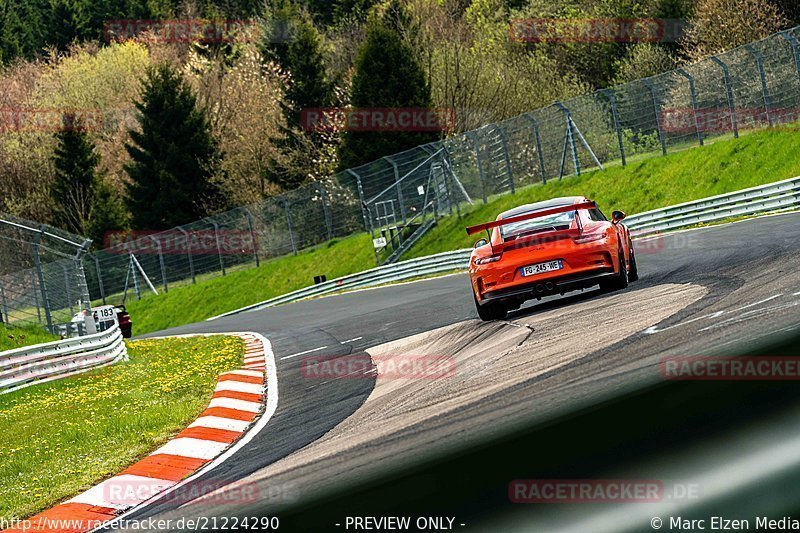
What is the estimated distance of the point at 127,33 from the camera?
278 ft

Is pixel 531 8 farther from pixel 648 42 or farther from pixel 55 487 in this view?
pixel 55 487

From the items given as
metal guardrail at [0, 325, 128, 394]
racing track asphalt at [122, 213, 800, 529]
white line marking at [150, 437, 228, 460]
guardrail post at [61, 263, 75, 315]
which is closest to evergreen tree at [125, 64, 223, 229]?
guardrail post at [61, 263, 75, 315]

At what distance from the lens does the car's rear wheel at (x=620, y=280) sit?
1223 centimetres

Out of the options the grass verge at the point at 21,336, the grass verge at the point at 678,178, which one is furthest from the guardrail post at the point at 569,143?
the grass verge at the point at 21,336

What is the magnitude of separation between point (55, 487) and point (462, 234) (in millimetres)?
28548

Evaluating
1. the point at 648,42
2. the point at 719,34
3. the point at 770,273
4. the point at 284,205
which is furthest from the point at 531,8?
the point at 770,273

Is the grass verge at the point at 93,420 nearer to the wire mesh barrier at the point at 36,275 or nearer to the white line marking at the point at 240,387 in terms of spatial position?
the white line marking at the point at 240,387

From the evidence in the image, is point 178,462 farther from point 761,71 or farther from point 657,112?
point 657,112

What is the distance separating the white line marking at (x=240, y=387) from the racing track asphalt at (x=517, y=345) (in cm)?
31

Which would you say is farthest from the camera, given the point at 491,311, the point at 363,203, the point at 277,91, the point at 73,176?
the point at 73,176

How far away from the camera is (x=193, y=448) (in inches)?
335

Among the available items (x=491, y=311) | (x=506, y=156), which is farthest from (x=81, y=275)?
(x=506, y=156)

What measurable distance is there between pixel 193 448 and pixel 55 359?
29.8 feet

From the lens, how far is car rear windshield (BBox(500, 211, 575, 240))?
12047 mm
